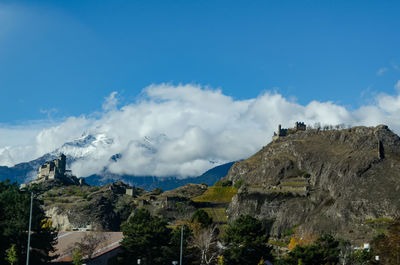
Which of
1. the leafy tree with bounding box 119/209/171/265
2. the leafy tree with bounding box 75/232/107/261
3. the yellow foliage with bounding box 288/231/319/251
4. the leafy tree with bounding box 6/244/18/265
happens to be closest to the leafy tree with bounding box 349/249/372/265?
the yellow foliage with bounding box 288/231/319/251

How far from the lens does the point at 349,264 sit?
93.4 metres

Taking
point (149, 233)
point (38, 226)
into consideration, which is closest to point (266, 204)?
point (149, 233)

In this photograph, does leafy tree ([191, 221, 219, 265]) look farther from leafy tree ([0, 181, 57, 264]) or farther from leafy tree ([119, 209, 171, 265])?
leafy tree ([0, 181, 57, 264])

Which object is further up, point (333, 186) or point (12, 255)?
point (333, 186)

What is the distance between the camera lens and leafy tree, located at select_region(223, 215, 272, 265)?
86.1m

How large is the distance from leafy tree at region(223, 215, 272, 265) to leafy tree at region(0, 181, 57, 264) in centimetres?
3153

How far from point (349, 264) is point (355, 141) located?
9919 centimetres

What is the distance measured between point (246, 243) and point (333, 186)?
85522 mm

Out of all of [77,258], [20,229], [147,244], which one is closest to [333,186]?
[147,244]

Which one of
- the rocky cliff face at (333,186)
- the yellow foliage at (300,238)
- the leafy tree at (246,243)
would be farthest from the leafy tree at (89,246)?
the rocky cliff face at (333,186)

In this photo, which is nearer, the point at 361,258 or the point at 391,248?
the point at 391,248

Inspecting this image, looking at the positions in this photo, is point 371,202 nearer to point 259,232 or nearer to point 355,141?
point 355,141

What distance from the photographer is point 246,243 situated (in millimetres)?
87062

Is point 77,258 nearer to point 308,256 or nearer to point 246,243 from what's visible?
point 246,243
